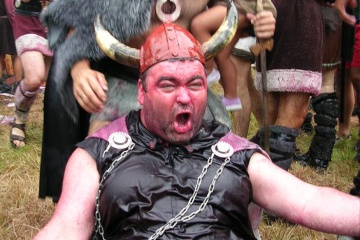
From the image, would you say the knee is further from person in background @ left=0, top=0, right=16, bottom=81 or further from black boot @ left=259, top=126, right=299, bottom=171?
person in background @ left=0, top=0, right=16, bottom=81

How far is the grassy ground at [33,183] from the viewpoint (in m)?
3.68

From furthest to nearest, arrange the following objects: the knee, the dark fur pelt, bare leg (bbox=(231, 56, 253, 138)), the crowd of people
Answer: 1. bare leg (bbox=(231, 56, 253, 138))
2. the knee
3. the dark fur pelt
4. the crowd of people

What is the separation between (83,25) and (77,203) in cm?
87

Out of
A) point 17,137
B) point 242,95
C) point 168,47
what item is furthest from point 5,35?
point 168,47

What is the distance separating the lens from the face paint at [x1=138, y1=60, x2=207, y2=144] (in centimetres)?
227

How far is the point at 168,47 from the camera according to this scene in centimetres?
233

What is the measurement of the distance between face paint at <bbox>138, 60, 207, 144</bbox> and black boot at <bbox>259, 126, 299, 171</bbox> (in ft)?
4.63

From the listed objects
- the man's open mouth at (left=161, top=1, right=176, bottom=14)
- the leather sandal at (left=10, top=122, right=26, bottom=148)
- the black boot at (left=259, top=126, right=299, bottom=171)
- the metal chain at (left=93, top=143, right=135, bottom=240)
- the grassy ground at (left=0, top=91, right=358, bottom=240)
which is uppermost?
the man's open mouth at (left=161, top=1, right=176, bottom=14)

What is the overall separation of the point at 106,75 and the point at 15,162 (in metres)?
2.48

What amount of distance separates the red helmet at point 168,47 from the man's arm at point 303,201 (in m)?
0.49

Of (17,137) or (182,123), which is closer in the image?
(182,123)

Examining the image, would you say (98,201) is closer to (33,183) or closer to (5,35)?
(33,183)

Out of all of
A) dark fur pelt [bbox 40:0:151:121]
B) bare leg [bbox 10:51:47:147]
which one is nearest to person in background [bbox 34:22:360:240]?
dark fur pelt [bbox 40:0:151:121]

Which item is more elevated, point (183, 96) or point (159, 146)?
point (183, 96)
